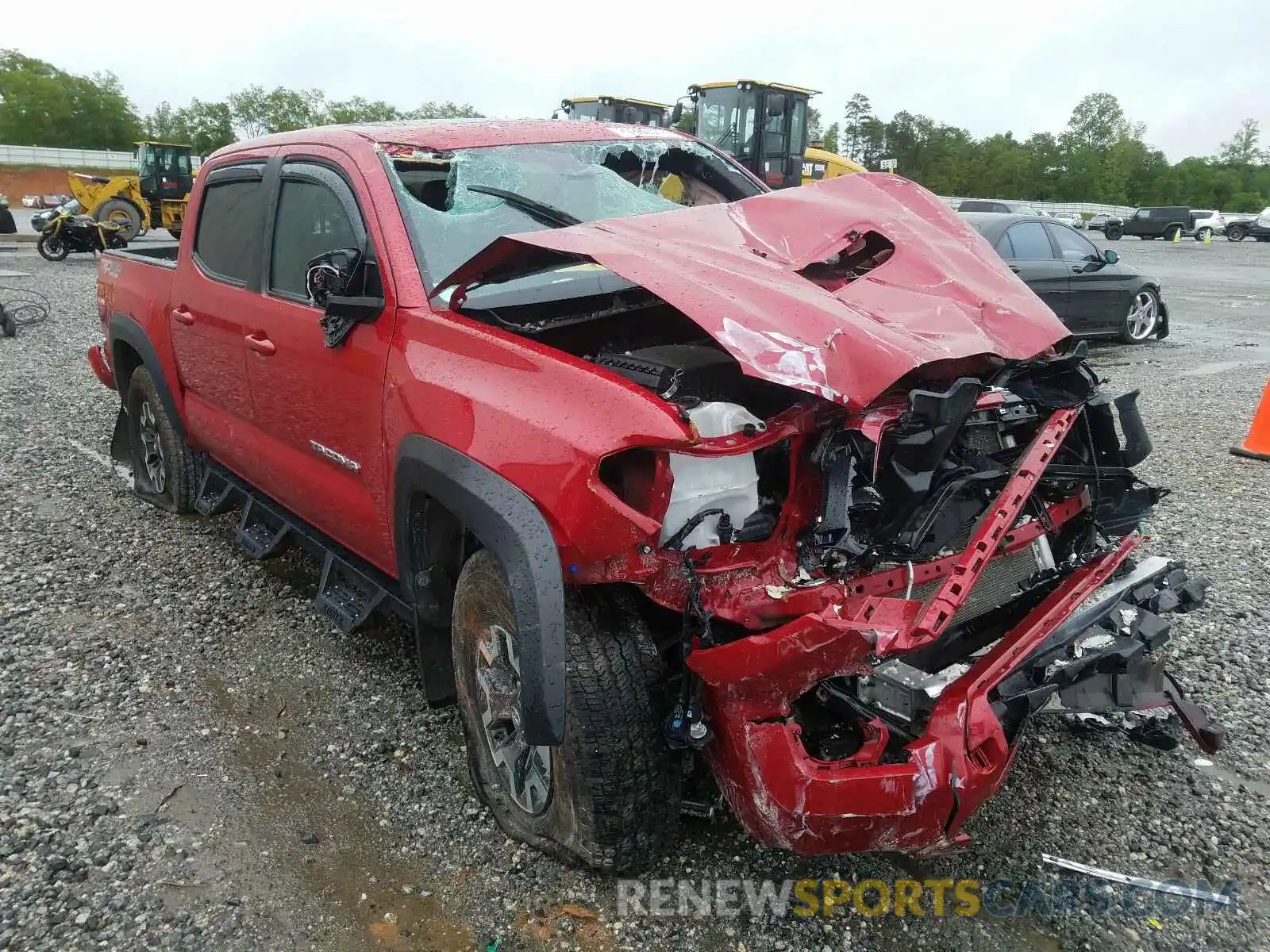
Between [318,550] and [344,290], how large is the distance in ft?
4.10

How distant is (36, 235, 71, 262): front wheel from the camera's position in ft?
61.2

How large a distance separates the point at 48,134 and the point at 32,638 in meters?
87.8

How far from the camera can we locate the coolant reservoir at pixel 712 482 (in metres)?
2.08

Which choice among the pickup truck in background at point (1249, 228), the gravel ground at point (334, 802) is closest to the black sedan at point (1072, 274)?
the gravel ground at point (334, 802)

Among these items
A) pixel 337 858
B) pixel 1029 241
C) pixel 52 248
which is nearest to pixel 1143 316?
pixel 1029 241

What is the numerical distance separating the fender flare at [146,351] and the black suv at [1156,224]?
1539 inches

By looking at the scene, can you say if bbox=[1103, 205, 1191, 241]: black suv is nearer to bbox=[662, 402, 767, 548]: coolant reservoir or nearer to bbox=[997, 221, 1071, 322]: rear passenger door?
bbox=[997, 221, 1071, 322]: rear passenger door

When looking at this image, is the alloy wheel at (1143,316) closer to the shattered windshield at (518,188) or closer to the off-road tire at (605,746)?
the shattered windshield at (518,188)

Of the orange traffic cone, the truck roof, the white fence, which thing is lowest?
the orange traffic cone

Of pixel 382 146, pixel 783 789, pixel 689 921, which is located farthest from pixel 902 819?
pixel 382 146

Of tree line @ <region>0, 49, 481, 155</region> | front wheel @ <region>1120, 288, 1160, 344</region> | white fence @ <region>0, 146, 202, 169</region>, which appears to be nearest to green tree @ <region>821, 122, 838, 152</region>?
tree line @ <region>0, 49, 481, 155</region>

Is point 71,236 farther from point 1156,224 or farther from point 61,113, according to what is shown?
point 61,113

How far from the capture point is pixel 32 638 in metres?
3.75

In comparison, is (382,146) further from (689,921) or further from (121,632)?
(689,921)
